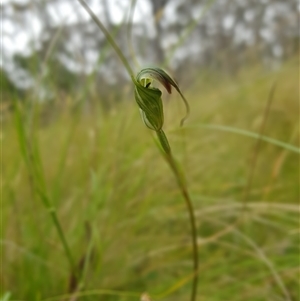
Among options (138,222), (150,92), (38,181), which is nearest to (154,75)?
(150,92)

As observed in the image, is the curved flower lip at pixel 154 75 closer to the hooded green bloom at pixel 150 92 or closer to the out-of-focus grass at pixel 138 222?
the hooded green bloom at pixel 150 92

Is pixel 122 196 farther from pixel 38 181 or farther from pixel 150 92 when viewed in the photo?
pixel 150 92

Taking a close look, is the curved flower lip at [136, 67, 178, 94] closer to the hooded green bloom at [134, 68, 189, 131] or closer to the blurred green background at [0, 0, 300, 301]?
the hooded green bloom at [134, 68, 189, 131]

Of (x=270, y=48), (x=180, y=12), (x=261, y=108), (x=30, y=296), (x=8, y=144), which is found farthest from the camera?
(x=180, y=12)

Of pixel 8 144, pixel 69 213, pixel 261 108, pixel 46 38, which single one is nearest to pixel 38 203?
pixel 69 213

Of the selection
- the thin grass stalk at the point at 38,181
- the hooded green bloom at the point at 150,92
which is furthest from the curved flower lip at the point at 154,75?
the thin grass stalk at the point at 38,181

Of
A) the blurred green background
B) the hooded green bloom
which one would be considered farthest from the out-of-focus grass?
the hooded green bloom

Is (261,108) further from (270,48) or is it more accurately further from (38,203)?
(270,48)

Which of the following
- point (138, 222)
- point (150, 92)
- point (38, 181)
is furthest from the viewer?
point (138, 222)
